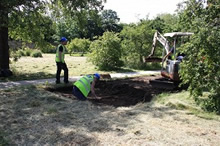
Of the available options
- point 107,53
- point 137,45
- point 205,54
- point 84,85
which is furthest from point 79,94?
point 137,45

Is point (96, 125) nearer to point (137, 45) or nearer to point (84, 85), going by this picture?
point (84, 85)

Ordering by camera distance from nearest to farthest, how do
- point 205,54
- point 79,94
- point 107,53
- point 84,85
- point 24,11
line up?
point 205,54
point 84,85
point 79,94
point 24,11
point 107,53

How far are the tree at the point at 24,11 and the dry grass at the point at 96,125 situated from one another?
4026mm

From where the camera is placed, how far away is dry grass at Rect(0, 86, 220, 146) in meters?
4.31

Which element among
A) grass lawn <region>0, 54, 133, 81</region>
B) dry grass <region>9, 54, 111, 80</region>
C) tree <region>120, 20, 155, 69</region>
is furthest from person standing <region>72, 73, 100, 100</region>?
tree <region>120, 20, 155, 69</region>

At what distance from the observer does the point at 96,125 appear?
5.08 m

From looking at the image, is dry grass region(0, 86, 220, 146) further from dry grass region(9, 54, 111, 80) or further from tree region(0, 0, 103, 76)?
dry grass region(9, 54, 111, 80)

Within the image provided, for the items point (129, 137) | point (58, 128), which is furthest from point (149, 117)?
point (58, 128)

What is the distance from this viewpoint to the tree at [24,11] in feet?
30.9

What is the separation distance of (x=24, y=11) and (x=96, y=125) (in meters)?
7.72

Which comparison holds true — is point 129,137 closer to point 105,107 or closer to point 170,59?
point 105,107

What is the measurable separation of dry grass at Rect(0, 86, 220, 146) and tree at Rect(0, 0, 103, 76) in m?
4.03

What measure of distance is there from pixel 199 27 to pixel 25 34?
32.9 feet

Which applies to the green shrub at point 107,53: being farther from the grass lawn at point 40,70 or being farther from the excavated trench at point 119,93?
the excavated trench at point 119,93
